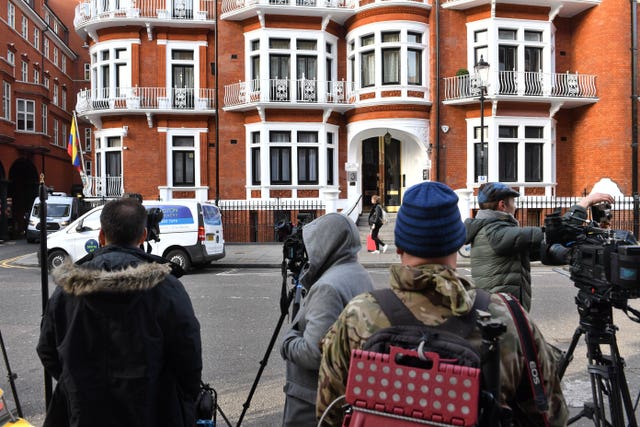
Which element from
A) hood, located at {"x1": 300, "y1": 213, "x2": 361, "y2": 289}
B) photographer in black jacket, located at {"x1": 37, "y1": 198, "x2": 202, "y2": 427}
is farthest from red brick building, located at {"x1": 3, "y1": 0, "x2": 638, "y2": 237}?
photographer in black jacket, located at {"x1": 37, "y1": 198, "x2": 202, "y2": 427}

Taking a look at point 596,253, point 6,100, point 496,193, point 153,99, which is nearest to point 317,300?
point 596,253

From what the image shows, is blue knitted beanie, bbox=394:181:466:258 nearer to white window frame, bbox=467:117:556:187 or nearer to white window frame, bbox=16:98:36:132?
white window frame, bbox=467:117:556:187

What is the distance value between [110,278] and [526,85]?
69.3 feet

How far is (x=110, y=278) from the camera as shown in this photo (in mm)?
2230

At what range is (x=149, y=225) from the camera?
15.1 feet

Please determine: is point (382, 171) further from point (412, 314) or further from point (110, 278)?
point (412, 314)

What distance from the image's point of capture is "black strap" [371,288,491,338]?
1.51 m

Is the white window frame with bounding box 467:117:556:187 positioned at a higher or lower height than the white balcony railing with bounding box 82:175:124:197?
higher

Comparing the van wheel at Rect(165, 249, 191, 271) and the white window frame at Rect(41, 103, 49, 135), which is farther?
the white window frame at Rect(41, 103, 49, 135)

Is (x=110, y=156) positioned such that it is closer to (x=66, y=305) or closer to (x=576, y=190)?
(x=576, y=190)

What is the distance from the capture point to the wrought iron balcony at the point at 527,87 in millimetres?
20000

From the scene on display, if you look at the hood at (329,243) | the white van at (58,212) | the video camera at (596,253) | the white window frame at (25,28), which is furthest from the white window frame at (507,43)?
the white window frame at (25,28)

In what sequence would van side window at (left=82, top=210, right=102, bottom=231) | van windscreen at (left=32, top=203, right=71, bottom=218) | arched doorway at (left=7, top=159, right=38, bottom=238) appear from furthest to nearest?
arched doorway at (left=7, top=159, right=38, bottom=238) < van windscreen at (left=32, top=203, right=71, bottom=218) < van side window at (left=82, top=210, right=102, bottom=231)

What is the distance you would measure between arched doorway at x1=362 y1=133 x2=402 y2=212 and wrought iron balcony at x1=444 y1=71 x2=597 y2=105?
374 centimetres
